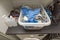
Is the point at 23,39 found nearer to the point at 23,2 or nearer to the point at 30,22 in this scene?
the point at 30,22

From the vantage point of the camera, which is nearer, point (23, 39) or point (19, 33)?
point (19, 33)

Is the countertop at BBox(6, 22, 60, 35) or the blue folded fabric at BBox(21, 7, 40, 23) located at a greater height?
the blue folded fabric at BBox(21, 7, 40, 23)

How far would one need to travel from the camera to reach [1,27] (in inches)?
45.8

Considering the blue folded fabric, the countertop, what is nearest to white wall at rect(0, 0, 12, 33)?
the countertop

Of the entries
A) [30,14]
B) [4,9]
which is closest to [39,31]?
[30,14]

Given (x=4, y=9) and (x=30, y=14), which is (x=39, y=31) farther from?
(x=4, y=9)

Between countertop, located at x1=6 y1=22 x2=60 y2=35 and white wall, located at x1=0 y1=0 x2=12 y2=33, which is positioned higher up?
white wall, located at x1=0 y1=0 x2=12 y2=33

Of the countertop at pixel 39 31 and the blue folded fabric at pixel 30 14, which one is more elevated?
the blue folded fabric at pixel 30 14

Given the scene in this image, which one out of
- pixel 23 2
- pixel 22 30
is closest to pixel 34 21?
pixel 22 30

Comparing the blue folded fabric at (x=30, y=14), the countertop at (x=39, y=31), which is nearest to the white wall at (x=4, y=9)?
the countertop at (x=39, y=31)

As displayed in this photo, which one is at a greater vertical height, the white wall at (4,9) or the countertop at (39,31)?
the white wall at (4,9)

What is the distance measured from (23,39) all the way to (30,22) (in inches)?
10.7

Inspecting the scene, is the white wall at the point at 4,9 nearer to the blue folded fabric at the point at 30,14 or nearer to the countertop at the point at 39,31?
the countertop at the point at 39,31

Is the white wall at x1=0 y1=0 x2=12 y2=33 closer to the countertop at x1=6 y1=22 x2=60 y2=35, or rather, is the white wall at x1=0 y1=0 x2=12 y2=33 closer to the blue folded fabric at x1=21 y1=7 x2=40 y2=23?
the countertop at x1=6 y1=22 x2=60 y2=35
